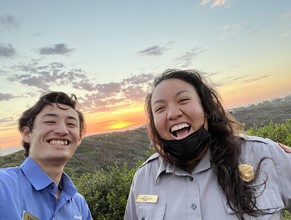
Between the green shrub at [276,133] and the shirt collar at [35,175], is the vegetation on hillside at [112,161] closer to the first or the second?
the green shrub at [276,133]

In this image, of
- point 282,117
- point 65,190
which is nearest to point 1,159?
point 65,190

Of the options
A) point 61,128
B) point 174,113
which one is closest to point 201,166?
point 174,113

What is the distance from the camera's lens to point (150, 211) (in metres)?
2.61

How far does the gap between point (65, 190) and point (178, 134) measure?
1.23 meters

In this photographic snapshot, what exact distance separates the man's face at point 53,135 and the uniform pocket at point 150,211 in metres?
0.86

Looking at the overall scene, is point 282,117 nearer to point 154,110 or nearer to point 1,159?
point 1,159

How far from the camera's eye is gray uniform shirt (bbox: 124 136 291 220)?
7.91ft

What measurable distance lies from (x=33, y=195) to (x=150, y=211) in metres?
0.98

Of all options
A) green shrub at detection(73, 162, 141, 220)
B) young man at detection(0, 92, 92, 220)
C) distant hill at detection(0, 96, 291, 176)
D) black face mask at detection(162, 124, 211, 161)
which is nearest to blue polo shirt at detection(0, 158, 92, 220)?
young man at detection(0, 92, 92, 220)

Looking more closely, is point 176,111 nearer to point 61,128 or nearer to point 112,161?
point 61,128

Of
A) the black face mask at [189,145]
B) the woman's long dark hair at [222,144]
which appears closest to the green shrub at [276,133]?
the woman's long dark hair at [222,144]

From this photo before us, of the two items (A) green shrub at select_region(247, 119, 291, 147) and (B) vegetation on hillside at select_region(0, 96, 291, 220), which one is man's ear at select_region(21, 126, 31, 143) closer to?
(B) vegetation on hillside at select_region(0, 96, 291, 220)

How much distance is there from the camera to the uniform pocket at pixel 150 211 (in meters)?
2.56

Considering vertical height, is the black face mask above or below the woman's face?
below
